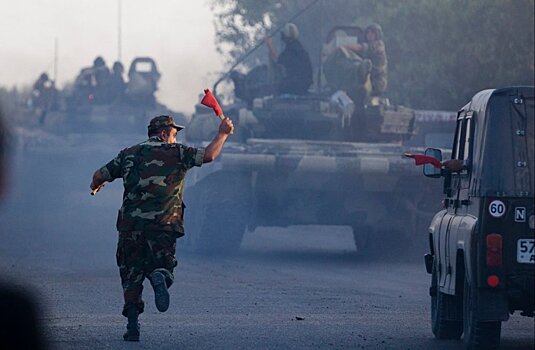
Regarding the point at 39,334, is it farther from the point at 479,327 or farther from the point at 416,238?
the point at 416,238

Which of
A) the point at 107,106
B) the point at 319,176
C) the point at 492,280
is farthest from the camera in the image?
the point at 107,106

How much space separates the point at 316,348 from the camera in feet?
31.1

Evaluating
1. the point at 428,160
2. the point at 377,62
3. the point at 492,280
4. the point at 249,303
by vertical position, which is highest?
the point at 377,62

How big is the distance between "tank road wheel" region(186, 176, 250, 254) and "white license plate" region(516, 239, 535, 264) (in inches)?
419

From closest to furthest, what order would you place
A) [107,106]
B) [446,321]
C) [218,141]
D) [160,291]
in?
[160,291], [218,141], [446,321], [107,106]

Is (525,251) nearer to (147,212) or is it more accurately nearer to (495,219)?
(495,219)

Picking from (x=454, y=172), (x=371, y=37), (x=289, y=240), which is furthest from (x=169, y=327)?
(x=289, y=240)

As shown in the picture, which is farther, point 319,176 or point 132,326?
point 319,176

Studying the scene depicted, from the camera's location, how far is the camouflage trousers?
31.9 ft

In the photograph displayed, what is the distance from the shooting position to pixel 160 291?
31.2 ft

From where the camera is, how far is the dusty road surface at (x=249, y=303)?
9961 millimetres

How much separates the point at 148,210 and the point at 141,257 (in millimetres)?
322

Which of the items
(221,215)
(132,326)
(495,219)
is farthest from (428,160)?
(221,215)

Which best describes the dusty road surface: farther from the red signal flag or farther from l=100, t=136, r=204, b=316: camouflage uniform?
the red signal flag
